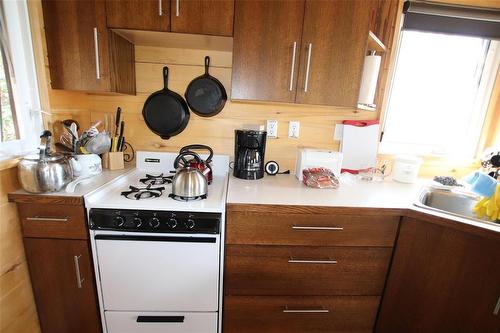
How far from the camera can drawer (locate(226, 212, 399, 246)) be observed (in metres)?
1.09

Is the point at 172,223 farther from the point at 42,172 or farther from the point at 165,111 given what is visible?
the point at 165,111

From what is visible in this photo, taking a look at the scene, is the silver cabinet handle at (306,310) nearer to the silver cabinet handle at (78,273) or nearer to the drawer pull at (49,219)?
the silver cabinet handle at (78,273)

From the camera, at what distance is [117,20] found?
1129 mm

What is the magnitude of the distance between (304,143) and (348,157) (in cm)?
33

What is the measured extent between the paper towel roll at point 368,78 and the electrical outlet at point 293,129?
0.42 meters

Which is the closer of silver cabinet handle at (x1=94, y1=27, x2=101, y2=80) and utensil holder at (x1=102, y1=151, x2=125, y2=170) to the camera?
silver cabinet handle at (x1=94, y1=27, x2=101, y2=80)

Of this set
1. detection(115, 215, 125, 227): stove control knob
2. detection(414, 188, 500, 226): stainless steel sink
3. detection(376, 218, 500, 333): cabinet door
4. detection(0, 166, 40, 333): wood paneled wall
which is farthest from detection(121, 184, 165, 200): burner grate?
detection(414, 188, 500, 226): stainless steel sink

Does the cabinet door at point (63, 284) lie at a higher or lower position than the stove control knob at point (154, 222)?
lower

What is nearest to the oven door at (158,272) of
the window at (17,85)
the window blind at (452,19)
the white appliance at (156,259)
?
the white appliance at (156,259)

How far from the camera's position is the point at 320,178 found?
1.34 m

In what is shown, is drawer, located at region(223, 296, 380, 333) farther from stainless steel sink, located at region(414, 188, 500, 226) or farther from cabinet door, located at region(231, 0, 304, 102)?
cabinet door, located at region(231, 0, 304, 102)

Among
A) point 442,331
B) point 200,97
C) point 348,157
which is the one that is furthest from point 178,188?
point 442,331

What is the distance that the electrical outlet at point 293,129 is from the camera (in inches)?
63.4

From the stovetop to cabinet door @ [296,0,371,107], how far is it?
0.66 meters
